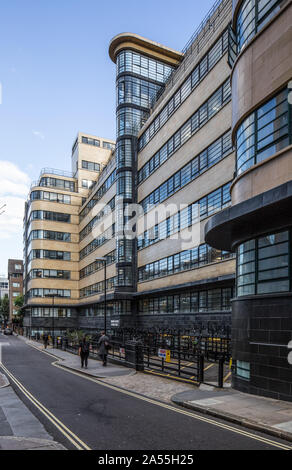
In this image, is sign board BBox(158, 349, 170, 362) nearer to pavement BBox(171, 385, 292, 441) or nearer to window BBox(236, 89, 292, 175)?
pavement BBox(171, 385, 292, 441)

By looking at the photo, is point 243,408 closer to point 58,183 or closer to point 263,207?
point 263,207

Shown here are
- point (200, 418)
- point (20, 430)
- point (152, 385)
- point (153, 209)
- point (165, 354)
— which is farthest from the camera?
point (153, 209)

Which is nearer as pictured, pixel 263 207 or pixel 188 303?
pixel 263 207

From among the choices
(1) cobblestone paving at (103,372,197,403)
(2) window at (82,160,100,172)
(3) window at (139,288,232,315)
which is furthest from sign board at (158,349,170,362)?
(2) window at (82,160,100,172)

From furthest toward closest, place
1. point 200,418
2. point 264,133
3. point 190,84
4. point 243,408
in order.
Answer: point 190,84 < point 264,133 < point 243,408 < point 200,418

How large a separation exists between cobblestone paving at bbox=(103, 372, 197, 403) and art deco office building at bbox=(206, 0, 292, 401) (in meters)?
2.41

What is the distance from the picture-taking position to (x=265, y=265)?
1430cm

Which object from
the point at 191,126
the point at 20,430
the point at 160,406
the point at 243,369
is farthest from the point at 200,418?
the point at 191,126

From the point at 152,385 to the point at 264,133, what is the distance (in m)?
10.9

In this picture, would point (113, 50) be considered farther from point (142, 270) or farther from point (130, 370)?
point (130, 370)

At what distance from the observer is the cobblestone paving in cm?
1481

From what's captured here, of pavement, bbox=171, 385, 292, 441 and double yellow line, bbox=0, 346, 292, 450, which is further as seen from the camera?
pavement, bbox=171, 385, 292, 441

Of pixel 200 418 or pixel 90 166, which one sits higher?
pixel 90 166
